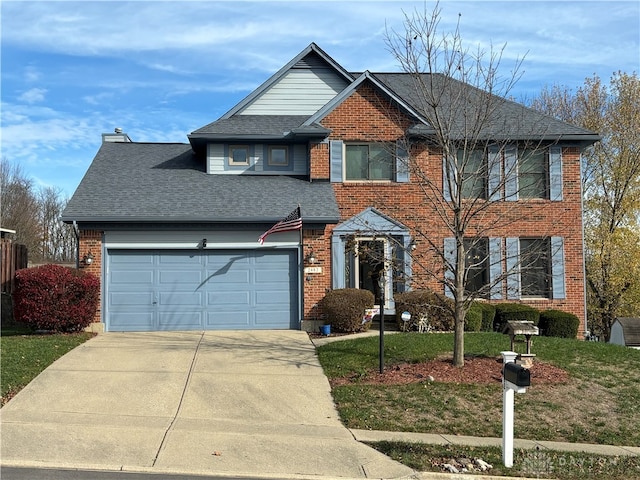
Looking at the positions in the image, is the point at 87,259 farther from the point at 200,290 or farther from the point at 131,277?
the point at 200,290

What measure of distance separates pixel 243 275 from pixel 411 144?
6135 mm

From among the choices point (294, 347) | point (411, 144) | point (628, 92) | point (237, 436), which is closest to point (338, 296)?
point (294, 347)

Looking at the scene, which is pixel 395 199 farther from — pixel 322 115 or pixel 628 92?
pixel 628 92

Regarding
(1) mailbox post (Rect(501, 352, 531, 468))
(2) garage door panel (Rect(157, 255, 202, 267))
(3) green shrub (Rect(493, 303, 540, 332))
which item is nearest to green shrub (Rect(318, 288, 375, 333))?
(2) garage door panel (Rect(157, 255, 202, 267))

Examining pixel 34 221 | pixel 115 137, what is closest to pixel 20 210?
pixel 34 221

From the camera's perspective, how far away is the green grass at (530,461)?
6996 millimetres

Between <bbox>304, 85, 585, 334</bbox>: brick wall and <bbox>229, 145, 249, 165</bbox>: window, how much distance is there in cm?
209

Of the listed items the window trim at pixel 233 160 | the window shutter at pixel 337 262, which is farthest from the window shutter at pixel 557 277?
the window trim at pixel 233 160

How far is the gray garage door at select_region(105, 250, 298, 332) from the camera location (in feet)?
50.9

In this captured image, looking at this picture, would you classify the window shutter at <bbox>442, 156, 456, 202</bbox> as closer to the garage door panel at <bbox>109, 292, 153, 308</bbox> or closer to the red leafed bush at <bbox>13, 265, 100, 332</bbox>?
the garage door panel at <bbox>109, 292, 153, 308</bbox>

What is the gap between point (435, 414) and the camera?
921cm

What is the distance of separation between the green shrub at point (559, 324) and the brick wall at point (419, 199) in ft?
2.04

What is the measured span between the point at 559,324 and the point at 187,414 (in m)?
11.4

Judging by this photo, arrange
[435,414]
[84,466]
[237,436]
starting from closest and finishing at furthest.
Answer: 1. [84,466]
2. [237,436]
3. [435,414]
